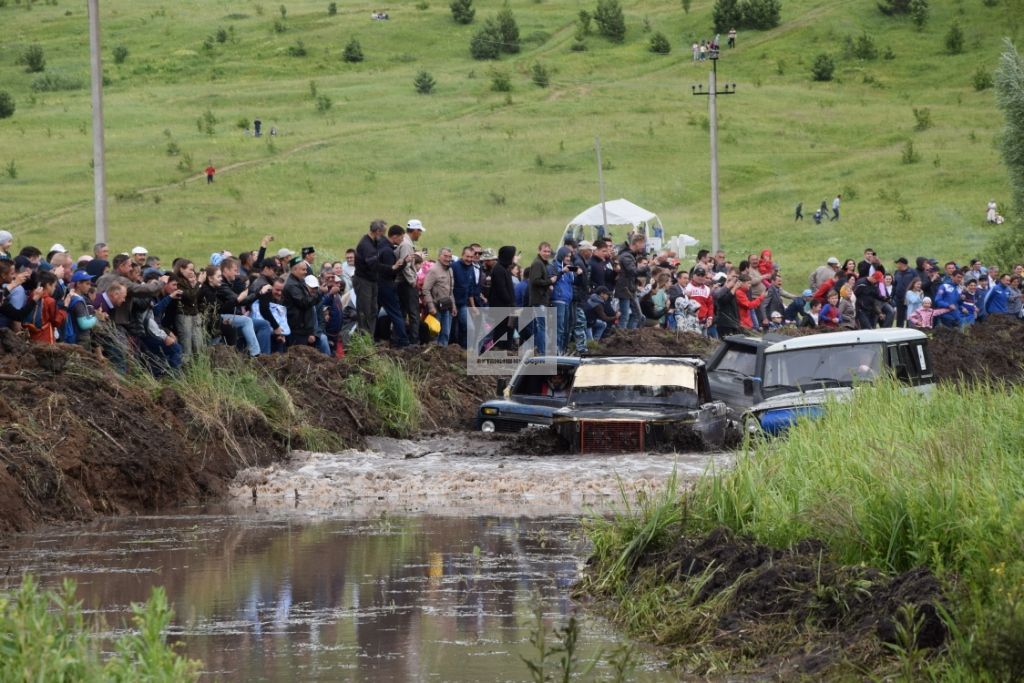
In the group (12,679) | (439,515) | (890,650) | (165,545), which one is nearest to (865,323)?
(439,515)

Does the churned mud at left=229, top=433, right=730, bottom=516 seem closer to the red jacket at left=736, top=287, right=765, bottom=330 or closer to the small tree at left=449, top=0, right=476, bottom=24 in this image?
the red jacket at left=736, top=287, right=765, bottom=330

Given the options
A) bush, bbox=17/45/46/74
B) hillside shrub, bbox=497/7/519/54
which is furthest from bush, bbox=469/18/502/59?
bush, bbox=17/45/46/74

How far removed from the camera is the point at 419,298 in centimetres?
2727

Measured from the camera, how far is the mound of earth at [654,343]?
98.5ft

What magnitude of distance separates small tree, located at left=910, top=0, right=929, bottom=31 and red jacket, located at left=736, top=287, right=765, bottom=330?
332ft

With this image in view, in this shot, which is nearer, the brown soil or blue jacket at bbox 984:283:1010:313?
the brown soil

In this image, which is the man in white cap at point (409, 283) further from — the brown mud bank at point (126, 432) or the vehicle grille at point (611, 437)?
the vehicle grille at point (611, 437)

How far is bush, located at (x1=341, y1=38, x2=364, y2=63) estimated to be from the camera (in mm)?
124812

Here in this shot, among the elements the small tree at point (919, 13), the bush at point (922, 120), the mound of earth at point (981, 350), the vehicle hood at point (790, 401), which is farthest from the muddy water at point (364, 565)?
the small tree at point (919, 13)

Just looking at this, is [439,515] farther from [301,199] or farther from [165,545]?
[301,199]

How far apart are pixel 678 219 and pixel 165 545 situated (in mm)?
66268

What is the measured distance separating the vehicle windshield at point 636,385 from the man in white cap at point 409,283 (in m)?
3.77

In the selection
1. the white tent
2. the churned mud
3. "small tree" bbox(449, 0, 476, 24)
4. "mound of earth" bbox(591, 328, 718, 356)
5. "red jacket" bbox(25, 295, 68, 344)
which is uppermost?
"small tree" bbox(449, 0, 476, 24)

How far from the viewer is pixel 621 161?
9081 centimetres
